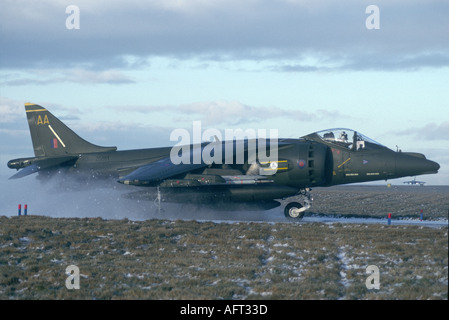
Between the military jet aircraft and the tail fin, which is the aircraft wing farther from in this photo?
the tail fin

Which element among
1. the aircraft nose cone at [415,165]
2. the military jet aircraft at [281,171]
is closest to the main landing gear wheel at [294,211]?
the military jet aircraft at [281,171]

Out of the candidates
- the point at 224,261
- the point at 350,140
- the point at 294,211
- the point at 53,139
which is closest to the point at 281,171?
the point at 294,211

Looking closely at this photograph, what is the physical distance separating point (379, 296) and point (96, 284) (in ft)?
19.2

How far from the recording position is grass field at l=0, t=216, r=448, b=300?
388 inches

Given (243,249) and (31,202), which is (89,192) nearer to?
(31,202)

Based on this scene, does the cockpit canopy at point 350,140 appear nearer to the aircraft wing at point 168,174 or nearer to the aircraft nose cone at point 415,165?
the aircraft nose cone at point 415,165

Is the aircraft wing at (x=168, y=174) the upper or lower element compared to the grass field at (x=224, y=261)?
upper

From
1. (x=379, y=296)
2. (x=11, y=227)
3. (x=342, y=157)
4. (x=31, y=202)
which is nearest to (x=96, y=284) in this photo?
(x=379, y=296)

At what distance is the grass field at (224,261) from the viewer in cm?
985

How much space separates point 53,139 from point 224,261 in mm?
14671

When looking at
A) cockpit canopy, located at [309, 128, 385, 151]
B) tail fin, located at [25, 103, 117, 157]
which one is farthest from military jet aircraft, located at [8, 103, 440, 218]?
tail fin, located at [25, 103, 117, 157]

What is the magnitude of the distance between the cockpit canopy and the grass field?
14.8 feet

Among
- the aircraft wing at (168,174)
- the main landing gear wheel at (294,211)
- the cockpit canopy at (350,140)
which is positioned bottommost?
the main landing gear wheel at (294,211)

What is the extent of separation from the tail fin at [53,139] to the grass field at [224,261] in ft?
23.6
